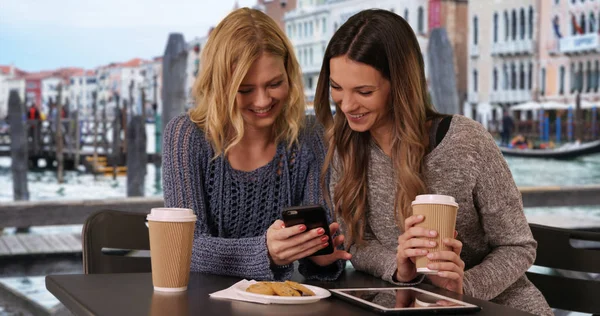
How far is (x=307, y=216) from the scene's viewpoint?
1.25 meters

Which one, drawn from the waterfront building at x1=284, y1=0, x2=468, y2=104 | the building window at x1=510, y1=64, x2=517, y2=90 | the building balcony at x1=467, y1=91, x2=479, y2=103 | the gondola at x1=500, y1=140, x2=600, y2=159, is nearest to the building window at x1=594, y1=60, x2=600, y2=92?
the gondola at x1=500, y1=140, x2=600, y2=159

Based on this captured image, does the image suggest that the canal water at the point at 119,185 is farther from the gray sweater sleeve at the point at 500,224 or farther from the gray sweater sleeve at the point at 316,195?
the gray sweater sleeve at the point at 500,224

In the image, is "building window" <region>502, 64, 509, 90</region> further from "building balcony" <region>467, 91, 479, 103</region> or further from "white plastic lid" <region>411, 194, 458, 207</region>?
"white plastic lid" <region>411, 194, 458, 207</region>

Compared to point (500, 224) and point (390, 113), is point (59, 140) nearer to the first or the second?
point (390, 113)

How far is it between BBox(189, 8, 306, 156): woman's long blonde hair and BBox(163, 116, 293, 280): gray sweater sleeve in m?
0.04

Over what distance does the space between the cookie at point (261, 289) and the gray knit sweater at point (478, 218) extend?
0.31 meters

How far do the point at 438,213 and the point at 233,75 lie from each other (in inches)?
22.0

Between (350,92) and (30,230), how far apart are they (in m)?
4.84

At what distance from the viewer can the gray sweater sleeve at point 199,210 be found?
4.56ft

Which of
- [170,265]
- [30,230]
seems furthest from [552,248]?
[30,230]

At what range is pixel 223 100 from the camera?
1562 millimetres

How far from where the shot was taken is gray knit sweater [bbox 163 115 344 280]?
154 centimetres

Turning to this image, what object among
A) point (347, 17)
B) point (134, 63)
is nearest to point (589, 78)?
point (347, 17)

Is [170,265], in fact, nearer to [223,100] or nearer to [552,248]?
[223,100]
